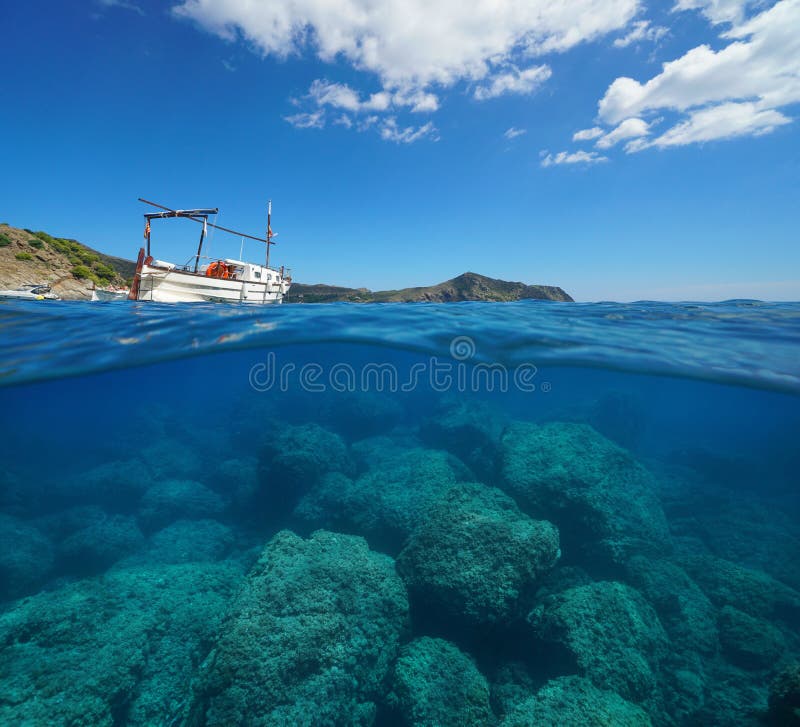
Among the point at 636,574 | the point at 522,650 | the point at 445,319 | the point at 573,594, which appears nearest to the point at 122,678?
the point at 522,650

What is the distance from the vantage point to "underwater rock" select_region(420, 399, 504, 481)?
11927 millimetres

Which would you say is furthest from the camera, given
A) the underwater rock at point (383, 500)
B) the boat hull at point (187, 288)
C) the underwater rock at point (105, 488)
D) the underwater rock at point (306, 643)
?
the boat hull at point (187, 288)

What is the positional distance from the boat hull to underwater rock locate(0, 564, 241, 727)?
15.4 meters

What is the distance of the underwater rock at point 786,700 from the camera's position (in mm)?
3287

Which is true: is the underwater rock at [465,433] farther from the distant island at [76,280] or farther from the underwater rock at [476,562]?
the distant island at [76,280]

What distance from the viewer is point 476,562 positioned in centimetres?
538

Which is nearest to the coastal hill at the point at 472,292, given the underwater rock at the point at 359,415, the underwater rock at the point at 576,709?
the underwater rock at the point at 359,415

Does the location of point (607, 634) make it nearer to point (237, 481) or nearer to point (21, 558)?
point (237, 481)

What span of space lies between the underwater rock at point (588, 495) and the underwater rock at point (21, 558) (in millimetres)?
11823

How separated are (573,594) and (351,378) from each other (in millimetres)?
23193

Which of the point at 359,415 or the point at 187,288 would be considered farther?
the point at 187,288

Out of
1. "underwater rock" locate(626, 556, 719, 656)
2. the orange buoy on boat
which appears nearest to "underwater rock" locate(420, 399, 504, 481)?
"underwater rock" locate(626, 556, 719, 656)

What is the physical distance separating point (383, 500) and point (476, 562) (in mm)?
3163

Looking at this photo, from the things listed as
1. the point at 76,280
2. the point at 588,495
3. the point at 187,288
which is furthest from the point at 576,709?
the point at 76,280
